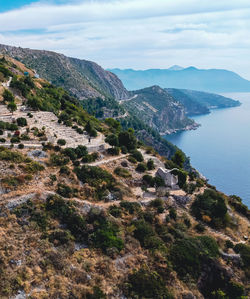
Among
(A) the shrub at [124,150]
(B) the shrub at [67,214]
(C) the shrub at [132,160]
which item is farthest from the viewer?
(A) the shrub at [124,150]

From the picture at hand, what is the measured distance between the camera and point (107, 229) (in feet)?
107

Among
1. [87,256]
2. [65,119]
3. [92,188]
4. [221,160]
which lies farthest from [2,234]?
[221,160]

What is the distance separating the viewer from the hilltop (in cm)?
2619

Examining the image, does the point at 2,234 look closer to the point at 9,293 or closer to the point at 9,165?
the point at 9,293

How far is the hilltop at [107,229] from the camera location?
26.2 metres

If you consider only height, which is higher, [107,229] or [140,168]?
[140,168]

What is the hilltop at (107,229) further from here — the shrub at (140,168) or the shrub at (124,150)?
the shrub at (124,150)

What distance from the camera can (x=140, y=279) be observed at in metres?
27.5


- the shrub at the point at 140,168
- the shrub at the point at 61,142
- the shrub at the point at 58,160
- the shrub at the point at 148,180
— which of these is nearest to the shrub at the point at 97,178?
the shrub at the point at 58,160

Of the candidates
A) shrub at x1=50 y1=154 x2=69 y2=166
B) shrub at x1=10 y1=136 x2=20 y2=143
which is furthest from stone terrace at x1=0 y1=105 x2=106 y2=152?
shrub at x1=50 y1=154 x2=69 y2=166

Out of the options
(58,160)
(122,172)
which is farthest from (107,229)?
(58,160)

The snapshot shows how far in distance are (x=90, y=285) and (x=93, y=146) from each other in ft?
105

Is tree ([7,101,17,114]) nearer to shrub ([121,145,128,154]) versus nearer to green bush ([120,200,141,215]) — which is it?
shrub ([121,145,128,154])

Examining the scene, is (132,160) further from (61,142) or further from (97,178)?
(61,142)
